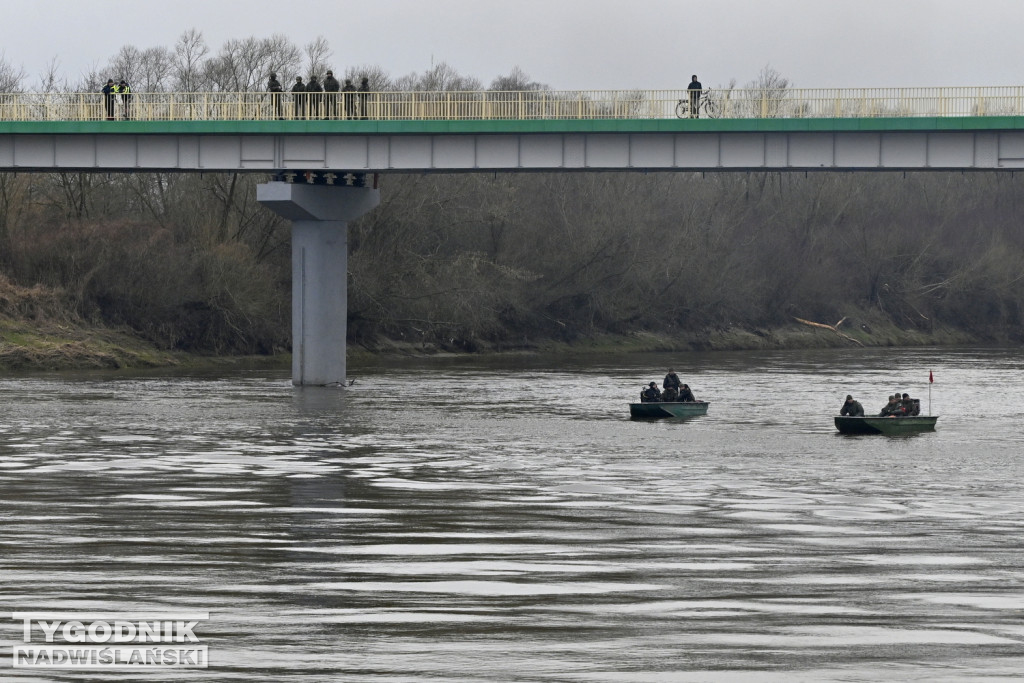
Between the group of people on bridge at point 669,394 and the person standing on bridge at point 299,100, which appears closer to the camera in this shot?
the group of people on bridge at point 669,394

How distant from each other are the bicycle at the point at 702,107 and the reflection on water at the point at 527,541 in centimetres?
1165

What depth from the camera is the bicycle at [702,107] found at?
49469 mm

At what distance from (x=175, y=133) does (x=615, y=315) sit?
1606 inches

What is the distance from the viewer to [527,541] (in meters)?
18.3

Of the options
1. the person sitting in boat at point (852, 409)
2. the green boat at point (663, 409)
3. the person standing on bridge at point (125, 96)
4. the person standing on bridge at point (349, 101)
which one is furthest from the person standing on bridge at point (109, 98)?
the person sitting in boat at point (852, 409)

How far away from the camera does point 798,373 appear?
6638 centimetres

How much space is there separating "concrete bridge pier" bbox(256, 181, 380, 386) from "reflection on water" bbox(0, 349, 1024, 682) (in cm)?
1161

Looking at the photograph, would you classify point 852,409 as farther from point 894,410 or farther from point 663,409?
point 663,409

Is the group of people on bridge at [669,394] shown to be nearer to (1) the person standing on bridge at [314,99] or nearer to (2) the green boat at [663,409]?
(2) the green boat at [663,409]

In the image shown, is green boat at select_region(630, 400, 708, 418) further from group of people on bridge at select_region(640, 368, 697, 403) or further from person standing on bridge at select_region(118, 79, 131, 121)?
person standing on bridge at select_region(118, 79, 131, 121)

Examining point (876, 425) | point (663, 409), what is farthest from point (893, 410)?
point (663, 409)

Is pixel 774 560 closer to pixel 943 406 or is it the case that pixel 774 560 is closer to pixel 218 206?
pixel 943 406

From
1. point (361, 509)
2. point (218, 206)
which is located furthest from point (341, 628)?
point (218, 206)

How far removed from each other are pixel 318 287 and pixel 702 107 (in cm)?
1432
